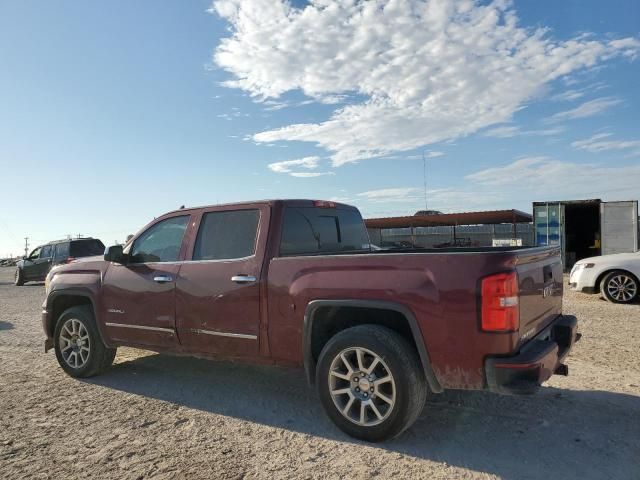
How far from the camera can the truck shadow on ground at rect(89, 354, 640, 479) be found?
11.0ft

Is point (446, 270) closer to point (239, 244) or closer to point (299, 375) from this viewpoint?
point (239, 244)

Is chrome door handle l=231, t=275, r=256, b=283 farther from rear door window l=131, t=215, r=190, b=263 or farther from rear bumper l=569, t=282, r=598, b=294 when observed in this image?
rear bumper l=569, t=282, r=598, b=294

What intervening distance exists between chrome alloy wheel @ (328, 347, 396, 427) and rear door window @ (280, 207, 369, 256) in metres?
1.13

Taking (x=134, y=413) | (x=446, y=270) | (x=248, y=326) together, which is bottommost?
(x=134, y=413)

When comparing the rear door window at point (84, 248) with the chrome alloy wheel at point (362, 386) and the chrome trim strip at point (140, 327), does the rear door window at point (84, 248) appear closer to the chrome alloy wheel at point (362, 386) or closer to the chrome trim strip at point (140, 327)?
the chrome trim strip at point (140, 327)

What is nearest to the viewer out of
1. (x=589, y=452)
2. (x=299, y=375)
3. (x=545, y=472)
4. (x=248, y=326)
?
(x=545, y=472)

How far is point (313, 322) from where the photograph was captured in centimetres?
400

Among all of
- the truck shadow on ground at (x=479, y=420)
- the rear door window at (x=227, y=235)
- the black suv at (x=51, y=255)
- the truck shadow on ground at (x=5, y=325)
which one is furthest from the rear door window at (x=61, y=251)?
the rear door window at (x=227, y=235)

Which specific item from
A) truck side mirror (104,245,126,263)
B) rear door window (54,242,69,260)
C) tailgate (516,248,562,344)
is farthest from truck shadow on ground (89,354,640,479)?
rear door window (54,242,69,260)

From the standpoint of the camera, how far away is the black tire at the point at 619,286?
10.1 metres

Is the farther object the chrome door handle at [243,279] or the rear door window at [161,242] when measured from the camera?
the rear door window at [161,242]

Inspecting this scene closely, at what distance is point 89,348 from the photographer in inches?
219

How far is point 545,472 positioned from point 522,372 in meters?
0.65

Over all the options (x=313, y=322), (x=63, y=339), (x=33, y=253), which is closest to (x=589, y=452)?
(x=313, y=322)
